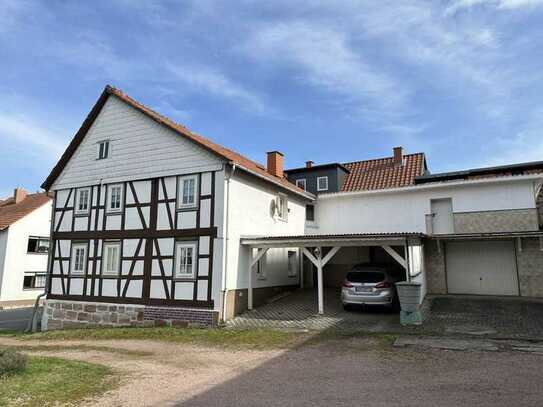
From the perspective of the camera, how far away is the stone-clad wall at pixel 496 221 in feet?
54.1

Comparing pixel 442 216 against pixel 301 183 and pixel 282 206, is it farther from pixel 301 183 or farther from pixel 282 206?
pixel 301 183

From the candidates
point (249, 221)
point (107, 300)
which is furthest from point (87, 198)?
point (249, 221)

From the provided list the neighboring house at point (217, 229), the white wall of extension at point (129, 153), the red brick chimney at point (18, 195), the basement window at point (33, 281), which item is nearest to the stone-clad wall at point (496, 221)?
the neighboring house at point (217, 229)

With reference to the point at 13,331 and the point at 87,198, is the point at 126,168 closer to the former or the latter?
the point at 87,198

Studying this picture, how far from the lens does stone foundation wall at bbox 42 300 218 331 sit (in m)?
13.6

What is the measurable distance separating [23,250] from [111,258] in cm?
1487

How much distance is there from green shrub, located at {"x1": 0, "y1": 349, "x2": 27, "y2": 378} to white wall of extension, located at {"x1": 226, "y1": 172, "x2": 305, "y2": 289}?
7018 mm

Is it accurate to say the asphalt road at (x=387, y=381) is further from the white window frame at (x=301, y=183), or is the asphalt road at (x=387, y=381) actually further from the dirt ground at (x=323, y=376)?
the white window frame at (x=301, y=183)

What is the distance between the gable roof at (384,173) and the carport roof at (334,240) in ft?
23.7

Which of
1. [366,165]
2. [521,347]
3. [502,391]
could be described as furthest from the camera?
[366,165]

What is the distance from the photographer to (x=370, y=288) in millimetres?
13109

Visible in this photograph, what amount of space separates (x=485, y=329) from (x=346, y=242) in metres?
4.45

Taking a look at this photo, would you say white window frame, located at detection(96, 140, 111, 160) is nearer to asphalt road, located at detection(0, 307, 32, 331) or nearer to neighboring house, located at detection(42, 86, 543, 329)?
neighboring house, located at detection(42, 86, 543, 329)

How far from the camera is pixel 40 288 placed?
91.8 ft
